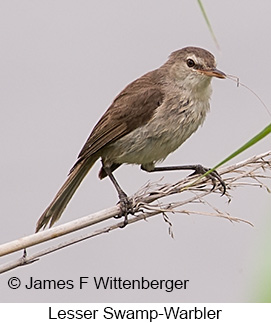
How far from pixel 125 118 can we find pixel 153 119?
6.9 inches

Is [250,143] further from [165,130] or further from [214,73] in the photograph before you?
[165,130]

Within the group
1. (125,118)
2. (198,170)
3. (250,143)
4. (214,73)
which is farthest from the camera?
(125,118)

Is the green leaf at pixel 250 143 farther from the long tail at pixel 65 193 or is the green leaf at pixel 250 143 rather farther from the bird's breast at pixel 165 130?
the bird's breast at pixel 165 130

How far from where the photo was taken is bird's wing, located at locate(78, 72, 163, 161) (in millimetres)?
3818

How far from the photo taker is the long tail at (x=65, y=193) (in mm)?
3307

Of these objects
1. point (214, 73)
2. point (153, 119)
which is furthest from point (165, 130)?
point (214, 73)

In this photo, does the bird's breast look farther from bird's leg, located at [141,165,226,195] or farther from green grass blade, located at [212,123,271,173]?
green grass blade, located at [212,123,271,173]

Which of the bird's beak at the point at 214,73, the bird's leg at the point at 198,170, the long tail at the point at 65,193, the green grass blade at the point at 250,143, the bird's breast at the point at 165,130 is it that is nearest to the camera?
the green grass blade at the point at 250,143

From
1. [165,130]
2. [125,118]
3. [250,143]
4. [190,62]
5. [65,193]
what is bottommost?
[250,143]

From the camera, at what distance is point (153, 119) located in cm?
377

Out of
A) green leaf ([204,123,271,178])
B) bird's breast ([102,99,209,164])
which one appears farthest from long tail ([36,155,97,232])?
green leaf ([204,123,271,178])

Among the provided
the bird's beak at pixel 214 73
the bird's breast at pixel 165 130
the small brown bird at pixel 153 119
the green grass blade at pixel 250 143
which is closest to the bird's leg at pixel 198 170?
the small brown bird at pixel 153 119

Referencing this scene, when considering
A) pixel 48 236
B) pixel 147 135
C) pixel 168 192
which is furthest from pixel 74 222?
pixel 147 135

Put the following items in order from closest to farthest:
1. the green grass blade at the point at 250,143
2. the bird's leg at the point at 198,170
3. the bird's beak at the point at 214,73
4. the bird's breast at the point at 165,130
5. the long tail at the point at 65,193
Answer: the green grass blade at the point at 250,143
the bird's leg at the point at 198,170
the long tail at the point at 65,193
the bird's beak at the point at 214,73
the bird's breast at the point at 165,130
